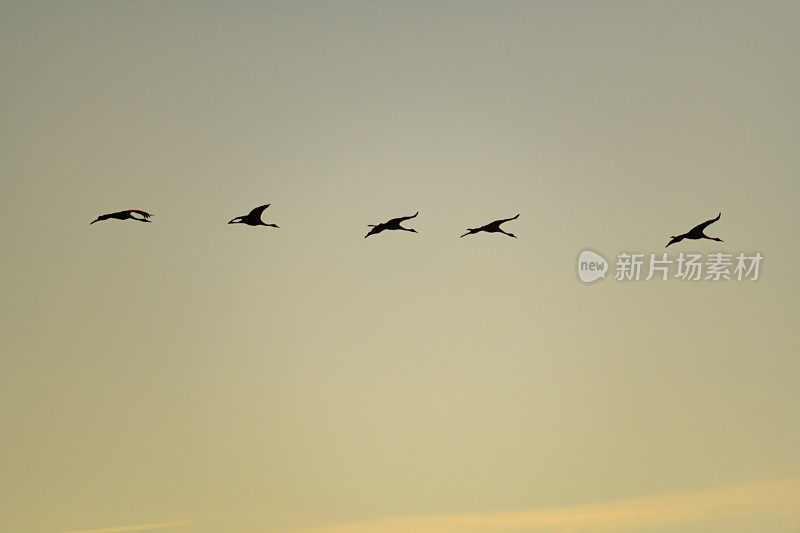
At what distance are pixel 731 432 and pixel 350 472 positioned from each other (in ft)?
4.64

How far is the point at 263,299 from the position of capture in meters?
3.07

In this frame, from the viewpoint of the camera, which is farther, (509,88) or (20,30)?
(509,88)

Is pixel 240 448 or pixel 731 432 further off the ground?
pixel 731 432

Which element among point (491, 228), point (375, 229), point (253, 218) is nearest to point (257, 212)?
point (253, 218)

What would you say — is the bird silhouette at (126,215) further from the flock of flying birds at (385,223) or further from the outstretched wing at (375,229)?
the outstretched wing at (375,229)

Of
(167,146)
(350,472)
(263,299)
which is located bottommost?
(350,472)

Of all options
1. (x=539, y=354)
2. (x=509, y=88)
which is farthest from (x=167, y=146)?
(x=539, y=354)

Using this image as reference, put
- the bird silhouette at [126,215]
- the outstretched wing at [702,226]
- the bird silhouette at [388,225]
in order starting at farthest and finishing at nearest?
the outstretched wing at [702,226], the bird silhouette at [388,225], the bird silhouette at [126,215]

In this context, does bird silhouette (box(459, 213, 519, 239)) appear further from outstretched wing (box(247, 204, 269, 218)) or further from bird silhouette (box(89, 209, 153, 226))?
bird silhouette (box(89, 209, 153, 226))

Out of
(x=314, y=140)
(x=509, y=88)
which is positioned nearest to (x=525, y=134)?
(x=509, y=88)

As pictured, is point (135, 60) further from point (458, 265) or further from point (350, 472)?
point (350, 472)

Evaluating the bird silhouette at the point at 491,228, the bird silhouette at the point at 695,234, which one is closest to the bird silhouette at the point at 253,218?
the bird silhouette at the point at 491,228

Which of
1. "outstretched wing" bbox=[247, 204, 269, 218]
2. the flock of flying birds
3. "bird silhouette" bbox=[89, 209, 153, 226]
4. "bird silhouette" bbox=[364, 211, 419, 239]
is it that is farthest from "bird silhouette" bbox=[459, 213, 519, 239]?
"bird silhouette" bbox=[89, 209, 153, 226]

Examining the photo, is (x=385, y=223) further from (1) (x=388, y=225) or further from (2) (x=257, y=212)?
(2) (x=257, y=212)
